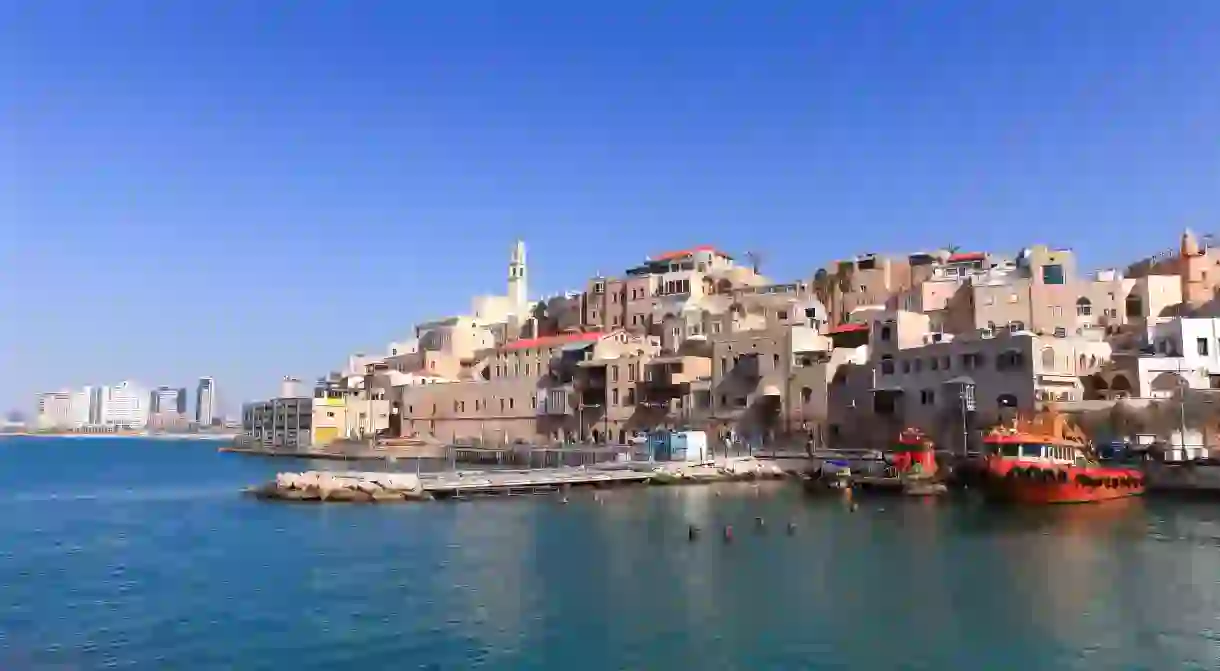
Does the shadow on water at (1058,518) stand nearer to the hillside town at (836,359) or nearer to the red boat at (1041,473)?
the red boat at (1041,473)

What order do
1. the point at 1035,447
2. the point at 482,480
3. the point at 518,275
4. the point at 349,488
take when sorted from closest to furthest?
the point at 1035,447, the point at 349,488, the point at 482,480, the point at 518,275

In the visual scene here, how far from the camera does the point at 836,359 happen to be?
5094 centimetres

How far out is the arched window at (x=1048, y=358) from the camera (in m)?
41.8

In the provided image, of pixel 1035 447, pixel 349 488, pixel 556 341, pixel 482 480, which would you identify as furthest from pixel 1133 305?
pixel 349 488

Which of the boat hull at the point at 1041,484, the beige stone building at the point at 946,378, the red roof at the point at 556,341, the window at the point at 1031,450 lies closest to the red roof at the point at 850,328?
the beige stone building at the point at 946,378

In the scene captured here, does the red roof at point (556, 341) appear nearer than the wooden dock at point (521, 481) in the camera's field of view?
No

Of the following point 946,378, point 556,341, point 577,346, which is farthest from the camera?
point 556,341

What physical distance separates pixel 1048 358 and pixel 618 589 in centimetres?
2995

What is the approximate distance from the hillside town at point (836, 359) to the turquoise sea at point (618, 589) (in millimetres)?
10318

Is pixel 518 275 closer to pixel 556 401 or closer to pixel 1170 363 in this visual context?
pixel 556 401

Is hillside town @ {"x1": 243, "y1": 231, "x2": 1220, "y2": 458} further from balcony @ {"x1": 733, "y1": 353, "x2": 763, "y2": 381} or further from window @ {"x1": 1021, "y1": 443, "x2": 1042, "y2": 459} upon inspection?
window @ {"x1": 1021, "y1": 443, "x2": 1042, "y2": 459}

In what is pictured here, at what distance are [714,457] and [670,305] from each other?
2184cm

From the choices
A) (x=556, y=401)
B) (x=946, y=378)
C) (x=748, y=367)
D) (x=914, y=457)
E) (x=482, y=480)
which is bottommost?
(x=482, y=480)

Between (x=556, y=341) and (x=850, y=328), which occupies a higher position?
(x=556, y=341)
